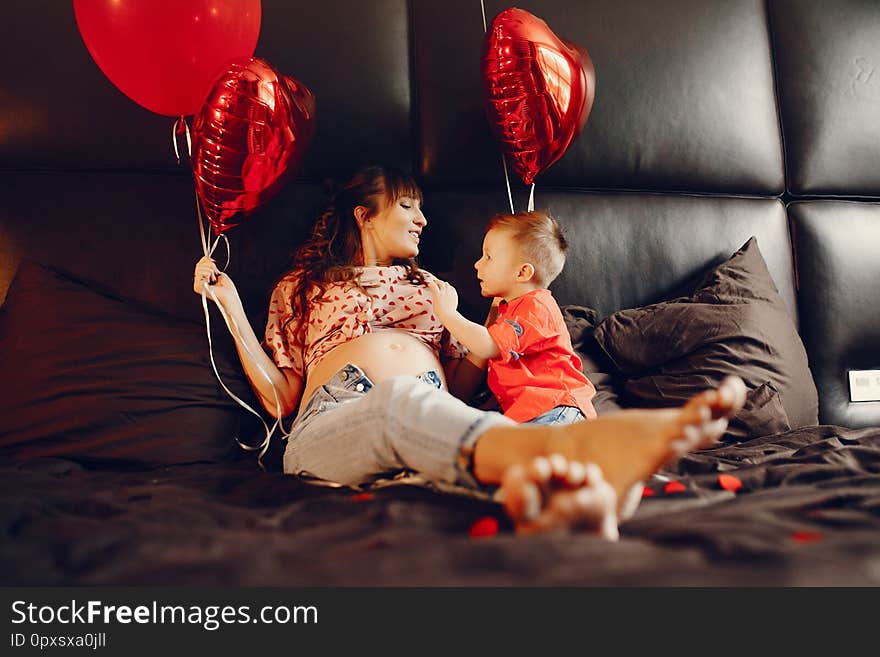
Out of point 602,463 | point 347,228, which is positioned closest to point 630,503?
point 602,463

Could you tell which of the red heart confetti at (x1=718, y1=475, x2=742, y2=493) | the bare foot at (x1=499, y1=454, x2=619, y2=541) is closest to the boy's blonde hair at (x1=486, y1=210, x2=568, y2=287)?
the red heart confetti at (x1=718, y1=475, x2=742, y2=493)

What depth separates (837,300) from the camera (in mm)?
1745

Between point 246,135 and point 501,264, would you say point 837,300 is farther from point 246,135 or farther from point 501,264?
point 246,135

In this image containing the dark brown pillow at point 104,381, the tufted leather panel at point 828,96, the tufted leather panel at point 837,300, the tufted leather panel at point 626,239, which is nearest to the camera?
the dark brown pillow at point 104,381

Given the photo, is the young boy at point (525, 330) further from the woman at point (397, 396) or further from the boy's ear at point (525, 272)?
the woman at point (397, 396)

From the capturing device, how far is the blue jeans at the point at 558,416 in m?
1.18

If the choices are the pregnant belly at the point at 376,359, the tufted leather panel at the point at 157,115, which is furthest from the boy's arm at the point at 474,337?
the tufted leather panel at the point at 157,115

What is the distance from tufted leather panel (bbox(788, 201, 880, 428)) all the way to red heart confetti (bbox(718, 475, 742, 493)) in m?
0.93

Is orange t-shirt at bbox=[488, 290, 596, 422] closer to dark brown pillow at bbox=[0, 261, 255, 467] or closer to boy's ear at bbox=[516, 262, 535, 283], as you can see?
boy's ear at bbox=[516, 262, 535, 283]

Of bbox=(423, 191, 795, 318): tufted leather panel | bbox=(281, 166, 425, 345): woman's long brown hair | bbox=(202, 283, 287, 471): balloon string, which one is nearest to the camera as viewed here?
bbox=(202, 283, 287, 471): balloon string

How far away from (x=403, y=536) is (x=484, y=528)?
89mm

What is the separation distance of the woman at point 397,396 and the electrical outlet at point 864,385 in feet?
3.46

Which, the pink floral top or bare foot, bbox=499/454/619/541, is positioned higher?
the pink floral top

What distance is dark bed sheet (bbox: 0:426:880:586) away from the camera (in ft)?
2.02
